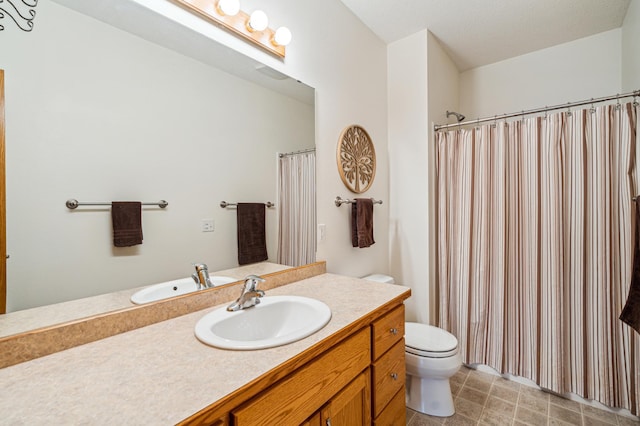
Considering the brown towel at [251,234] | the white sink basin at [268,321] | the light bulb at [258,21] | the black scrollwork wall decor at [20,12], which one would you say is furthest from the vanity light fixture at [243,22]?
the white sink basin at [268,321]

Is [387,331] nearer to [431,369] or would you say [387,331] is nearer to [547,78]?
[431,369]

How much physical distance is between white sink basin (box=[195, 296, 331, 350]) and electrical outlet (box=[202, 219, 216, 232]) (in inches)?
12.4

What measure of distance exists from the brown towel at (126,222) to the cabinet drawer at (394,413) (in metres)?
1.14

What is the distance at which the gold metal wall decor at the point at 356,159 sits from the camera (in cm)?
189

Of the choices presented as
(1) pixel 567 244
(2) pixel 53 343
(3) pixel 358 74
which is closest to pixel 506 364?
(1) pixel 567 244

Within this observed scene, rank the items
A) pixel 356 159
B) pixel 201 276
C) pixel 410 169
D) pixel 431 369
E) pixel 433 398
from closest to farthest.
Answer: pixel 201 276 < pixel 431 369 < pixel 433 398 < pixel 356 159 < pixel 410 169

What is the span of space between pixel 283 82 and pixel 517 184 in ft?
5.43

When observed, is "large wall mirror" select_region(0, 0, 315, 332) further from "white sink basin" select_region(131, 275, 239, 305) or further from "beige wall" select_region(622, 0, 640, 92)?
"beige wall" select_region(622, 0, 640, 92)

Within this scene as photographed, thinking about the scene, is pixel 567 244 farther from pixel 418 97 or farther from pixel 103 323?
pixel 103 323

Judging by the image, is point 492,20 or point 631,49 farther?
point 492,20

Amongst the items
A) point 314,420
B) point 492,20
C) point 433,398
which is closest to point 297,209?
point 314,420

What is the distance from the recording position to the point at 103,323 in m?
0.88

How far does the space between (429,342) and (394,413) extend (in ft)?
1.73

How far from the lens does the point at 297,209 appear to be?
1604mm
